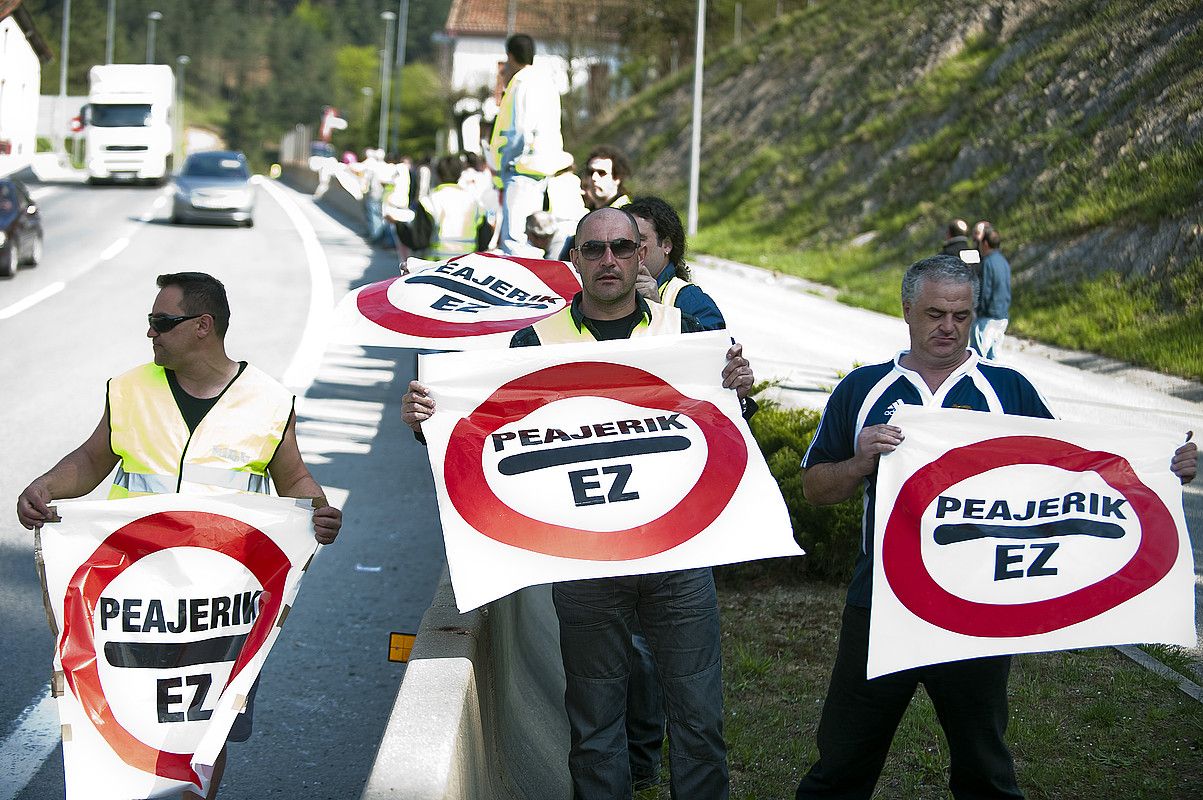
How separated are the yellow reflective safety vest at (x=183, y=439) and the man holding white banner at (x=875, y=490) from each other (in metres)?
1.84

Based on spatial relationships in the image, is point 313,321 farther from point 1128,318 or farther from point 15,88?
point 15,88

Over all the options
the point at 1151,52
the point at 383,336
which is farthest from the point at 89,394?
the point at 1151,52

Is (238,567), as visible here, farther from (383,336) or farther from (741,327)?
(741,327)

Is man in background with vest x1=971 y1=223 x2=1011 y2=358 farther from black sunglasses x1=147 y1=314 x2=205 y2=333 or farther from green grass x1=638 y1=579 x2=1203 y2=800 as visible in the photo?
black sunglasses x1=147 y1=314 x2=205 y2=333

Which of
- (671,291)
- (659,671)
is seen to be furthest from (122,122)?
(659,671)

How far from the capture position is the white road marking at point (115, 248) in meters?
23.9

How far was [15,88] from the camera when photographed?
111 ft

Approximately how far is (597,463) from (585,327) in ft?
1.70

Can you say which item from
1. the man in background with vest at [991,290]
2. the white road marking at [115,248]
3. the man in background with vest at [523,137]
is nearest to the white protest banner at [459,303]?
the man in background with vest at [523,137]

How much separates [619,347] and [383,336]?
8.00 feet

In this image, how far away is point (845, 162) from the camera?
3041 centimetres

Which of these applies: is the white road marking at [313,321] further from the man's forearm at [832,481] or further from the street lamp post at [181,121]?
the street lamp post at [181,121]

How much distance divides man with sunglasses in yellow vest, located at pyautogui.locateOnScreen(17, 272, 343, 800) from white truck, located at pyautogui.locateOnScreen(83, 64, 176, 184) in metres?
41.4

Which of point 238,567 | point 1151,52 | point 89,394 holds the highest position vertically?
point 1151,52
